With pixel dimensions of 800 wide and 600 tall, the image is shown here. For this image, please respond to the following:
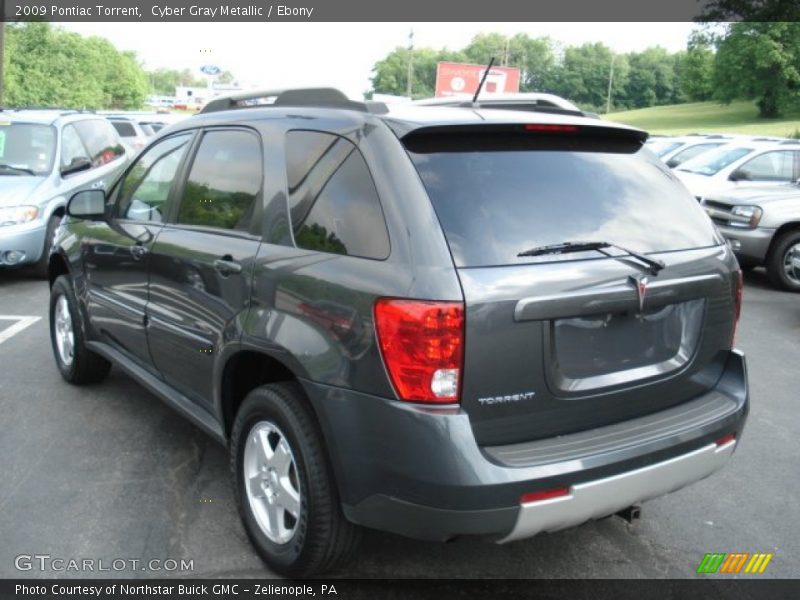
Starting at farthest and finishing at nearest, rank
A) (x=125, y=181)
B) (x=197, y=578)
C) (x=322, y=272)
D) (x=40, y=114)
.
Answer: (x=40, y=114), (x=125, y=181), (x=197, y=578), (x=322, y=272)

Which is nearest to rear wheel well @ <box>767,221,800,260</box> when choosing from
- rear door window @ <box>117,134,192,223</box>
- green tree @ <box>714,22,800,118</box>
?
rear door window @ <box>117,134,192,223</box>

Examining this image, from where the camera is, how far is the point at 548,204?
267 centimetres

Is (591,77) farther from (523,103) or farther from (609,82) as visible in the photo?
(523,103)

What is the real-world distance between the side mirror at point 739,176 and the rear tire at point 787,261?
91.6 inches

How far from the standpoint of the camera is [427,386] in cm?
235

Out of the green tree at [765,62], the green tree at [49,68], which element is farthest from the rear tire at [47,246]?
the green tree at [765,62]

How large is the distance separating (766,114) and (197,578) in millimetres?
86045

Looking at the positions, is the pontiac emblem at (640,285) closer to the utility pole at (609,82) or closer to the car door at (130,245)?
the car door at (130,245)

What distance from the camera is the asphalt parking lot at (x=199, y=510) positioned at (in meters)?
3.12

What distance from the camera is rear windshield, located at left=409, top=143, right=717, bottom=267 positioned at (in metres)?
2.49

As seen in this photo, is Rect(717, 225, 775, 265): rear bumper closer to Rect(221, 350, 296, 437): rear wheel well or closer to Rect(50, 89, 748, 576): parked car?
Rect(50, 89, 748, 576): parked car

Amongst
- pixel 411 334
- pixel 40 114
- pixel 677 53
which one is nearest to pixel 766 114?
pixel 677 53

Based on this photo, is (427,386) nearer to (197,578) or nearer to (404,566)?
(404,566)

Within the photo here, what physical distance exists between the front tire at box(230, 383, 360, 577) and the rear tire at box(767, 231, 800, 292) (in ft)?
26.7
